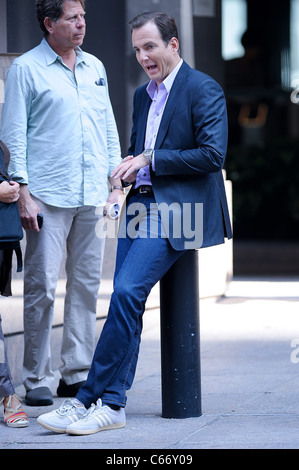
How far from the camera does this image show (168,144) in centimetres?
486

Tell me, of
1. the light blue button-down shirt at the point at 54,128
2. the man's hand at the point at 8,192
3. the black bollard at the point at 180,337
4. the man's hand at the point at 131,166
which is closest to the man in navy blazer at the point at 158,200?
the man's hand at the point at 131,166

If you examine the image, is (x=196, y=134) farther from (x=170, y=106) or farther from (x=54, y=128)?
(x=54, y=128)

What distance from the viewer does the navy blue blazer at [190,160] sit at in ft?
15.5

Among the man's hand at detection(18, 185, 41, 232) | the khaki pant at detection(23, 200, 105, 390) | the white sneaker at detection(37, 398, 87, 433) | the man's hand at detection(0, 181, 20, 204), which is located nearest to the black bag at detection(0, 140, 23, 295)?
the man's hand at detection(0, 181, 20, 204)

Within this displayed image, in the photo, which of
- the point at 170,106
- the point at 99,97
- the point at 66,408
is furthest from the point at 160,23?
the point at 66,408

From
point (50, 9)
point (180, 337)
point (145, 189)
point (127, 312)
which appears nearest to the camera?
point (127, 312)

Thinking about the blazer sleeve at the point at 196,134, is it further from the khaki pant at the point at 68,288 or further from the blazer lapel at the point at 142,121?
the khaki pant at the point at 68,288

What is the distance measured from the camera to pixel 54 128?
17.9 feet

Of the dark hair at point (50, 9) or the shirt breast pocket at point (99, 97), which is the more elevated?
the dark hair at point (50, 9)

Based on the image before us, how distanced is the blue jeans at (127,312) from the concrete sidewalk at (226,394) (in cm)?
22

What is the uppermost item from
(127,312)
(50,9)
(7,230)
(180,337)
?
(50,9)

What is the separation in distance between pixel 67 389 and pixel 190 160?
67.2 inches

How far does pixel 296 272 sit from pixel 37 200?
7.90 metres
